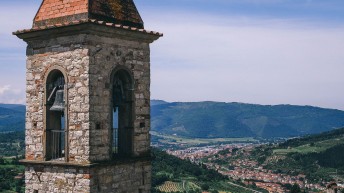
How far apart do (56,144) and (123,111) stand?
1708mm

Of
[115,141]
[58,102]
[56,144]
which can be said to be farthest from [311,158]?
[58,102]

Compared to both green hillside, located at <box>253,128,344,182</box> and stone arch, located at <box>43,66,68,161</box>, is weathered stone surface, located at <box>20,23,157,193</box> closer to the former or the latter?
stone arch, located at <box>43,66,68,161</box>

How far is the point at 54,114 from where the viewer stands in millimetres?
10438

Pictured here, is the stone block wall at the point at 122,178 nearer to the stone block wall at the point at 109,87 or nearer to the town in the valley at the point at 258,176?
the stone block wall at the point at 109,87

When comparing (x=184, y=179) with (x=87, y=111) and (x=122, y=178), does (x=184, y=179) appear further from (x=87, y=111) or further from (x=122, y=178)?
(x=87, y=111)

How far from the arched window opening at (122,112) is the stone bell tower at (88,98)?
23 mm

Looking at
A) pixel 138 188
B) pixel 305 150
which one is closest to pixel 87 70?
pixel 138 188

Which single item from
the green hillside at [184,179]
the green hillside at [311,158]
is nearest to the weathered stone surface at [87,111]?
the green hillside at [184,179]

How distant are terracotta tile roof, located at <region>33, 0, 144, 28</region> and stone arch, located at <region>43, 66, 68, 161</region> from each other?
1173 mm

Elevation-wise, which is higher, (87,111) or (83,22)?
(83,22)

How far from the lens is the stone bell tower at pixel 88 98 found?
31.2ft

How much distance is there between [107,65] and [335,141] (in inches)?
5053

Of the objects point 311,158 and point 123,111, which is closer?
point 123,111

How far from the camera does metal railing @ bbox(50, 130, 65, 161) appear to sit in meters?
10.3
